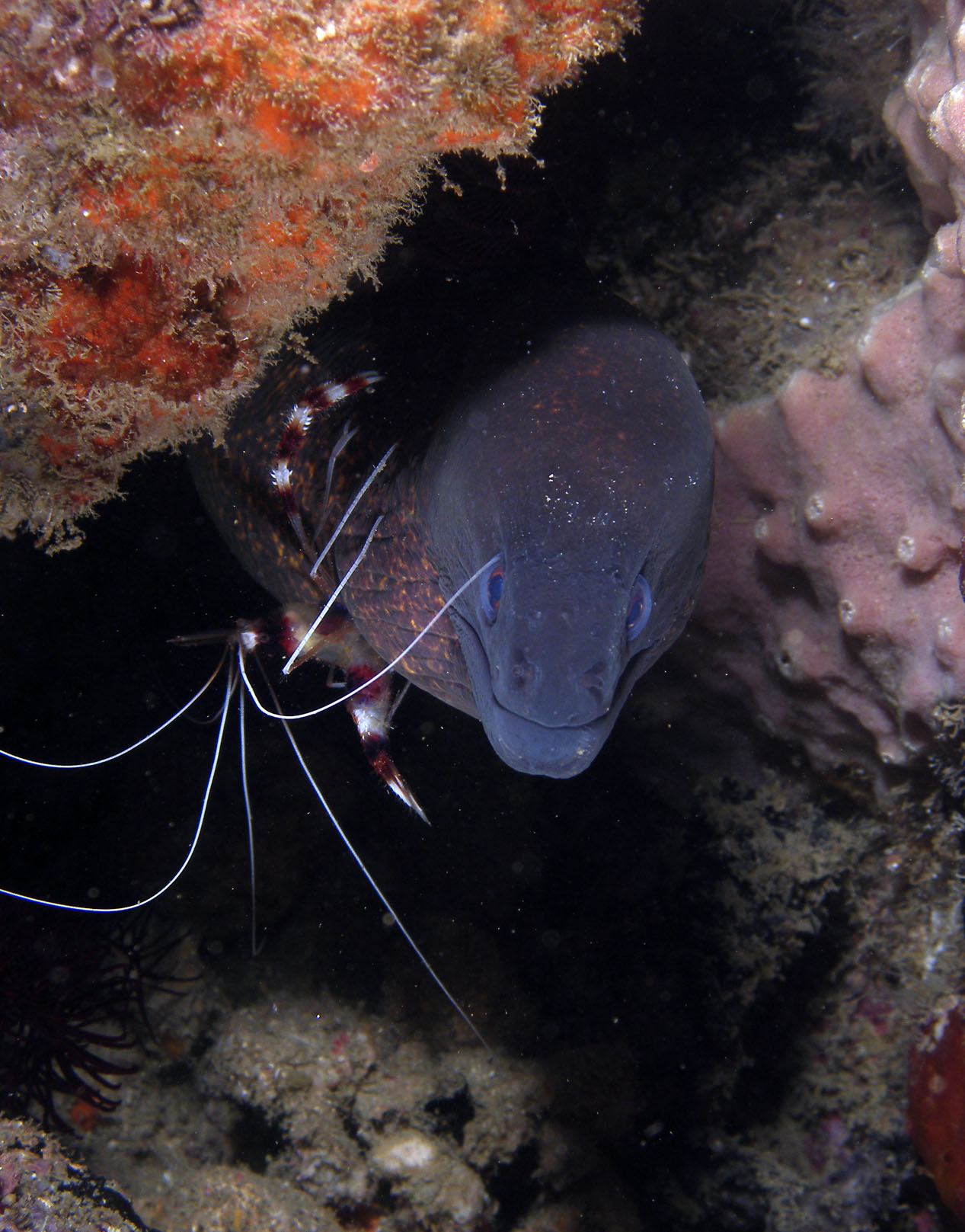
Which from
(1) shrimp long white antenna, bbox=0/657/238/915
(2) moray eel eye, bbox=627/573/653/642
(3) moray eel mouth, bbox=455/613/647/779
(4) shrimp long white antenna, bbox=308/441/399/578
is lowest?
(1) shrimp long white antenna, bbox=0/657/238/915

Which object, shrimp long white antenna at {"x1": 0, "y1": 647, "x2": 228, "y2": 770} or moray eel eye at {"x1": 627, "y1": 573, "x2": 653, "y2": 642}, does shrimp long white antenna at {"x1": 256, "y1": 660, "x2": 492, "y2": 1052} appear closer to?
shrimp long white antenna at {"x1": 0, "y1": 647, "x2": 228, "y2": 770}

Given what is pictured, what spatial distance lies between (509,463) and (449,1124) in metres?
3.60

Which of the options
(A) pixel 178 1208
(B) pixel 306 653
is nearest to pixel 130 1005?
(A) pixel 178 1208

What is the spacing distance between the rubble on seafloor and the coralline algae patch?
1.68m

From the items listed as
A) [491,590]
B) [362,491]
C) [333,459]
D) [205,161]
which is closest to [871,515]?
[491,590]

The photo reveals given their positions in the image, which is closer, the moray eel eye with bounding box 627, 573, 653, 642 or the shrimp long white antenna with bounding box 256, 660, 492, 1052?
the moray eel eye with bounding box 627, 573, 653, 642

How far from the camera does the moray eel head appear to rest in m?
1.93

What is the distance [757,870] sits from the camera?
4078 mm

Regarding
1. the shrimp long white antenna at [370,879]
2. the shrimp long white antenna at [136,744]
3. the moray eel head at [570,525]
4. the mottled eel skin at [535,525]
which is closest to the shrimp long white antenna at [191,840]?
the shrimp long white antenna at [136,744]

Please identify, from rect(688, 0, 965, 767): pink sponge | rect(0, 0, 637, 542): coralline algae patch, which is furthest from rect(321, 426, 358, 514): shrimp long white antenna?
A: rect(688, 0, 965, 767): pink sponge

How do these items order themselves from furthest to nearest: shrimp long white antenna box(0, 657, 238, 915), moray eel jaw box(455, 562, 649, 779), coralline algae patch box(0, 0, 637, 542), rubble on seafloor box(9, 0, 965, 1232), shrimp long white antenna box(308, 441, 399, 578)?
rubble on seafloor box(9, 0, 965, 1232), shrimp long white antenna box(0, 657, 238, 915), shrimp long white antenna box(308, 441, 399, 578), moray eel jaw box(455, 562, 649, 779), coralline algae patch box(0, 0, 637, 542)

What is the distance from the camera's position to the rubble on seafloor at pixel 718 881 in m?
3.02

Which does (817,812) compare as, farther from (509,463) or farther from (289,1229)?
(289,1229)

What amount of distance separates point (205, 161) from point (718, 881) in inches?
159
